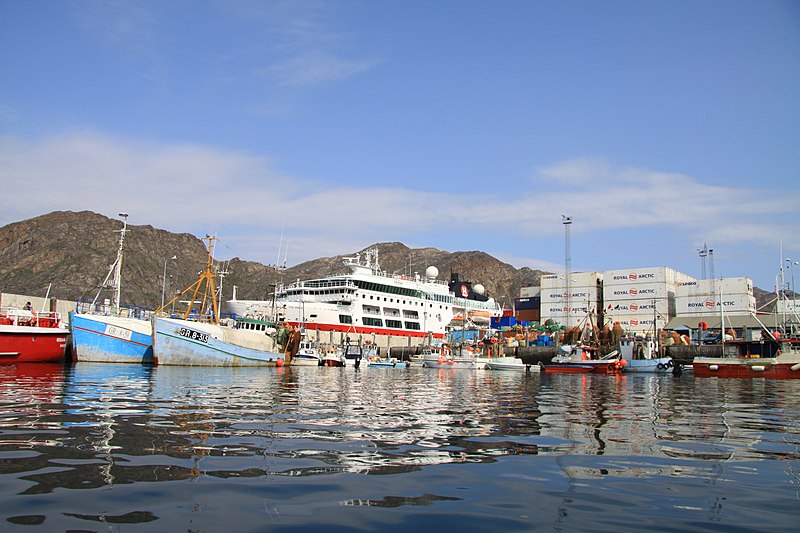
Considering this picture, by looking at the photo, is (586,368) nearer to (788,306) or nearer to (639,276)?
(788,306)

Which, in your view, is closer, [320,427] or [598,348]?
[320,427]

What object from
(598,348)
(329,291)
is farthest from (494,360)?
(329,291)

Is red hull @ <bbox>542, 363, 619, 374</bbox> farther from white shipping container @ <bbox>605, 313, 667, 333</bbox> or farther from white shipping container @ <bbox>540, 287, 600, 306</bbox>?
white shipping container @ <bbox>540, 287, 600, 306</bbox>

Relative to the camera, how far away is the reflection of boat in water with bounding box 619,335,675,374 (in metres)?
54.0

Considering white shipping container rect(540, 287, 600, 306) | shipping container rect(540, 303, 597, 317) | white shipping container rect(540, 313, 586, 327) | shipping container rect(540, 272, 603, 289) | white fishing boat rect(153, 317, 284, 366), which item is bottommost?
white fishing boat rect(153, 317, 284, 366)

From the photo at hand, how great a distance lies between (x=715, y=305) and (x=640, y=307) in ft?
44.6

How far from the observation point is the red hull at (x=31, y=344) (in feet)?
115

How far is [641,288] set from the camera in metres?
115

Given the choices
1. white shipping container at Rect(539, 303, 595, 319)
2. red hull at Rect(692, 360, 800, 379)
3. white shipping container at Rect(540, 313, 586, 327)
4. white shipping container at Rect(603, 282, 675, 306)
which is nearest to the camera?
red hull at Rect(692, 360, 800, 379)

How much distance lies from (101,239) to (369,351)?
13254 centimetres

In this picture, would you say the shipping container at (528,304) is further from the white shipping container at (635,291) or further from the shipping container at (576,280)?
the white shipping container at (635,291)

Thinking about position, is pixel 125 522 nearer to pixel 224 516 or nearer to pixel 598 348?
pixel 224 516

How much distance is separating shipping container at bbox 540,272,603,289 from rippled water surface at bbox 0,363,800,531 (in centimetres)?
11499

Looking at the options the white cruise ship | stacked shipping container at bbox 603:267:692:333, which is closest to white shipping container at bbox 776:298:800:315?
stacked shipping container at bbox 603:267:692:333
